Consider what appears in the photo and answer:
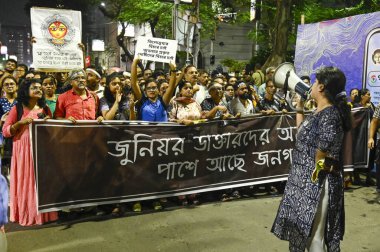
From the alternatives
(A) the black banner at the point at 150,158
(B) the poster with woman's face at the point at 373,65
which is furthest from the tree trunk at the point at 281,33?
(A) the black banner at the point at 150,158

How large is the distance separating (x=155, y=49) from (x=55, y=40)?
2.47 metres

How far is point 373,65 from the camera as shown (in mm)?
7633

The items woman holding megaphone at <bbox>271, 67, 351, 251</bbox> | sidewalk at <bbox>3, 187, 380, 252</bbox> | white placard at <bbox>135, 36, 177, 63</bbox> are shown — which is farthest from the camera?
white placard at <bbox>135, 36, 177, 63</bbox>

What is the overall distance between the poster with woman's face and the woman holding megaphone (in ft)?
16.6

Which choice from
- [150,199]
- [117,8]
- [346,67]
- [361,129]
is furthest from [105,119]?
[117,8]

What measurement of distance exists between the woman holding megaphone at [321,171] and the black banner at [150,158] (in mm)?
2535

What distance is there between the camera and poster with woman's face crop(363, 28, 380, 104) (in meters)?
7.52

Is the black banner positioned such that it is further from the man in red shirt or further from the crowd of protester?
the man in red shirt

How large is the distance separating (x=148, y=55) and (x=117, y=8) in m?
22.9

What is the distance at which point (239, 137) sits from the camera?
594 cm

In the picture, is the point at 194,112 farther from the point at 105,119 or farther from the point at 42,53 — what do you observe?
the point at 42,53

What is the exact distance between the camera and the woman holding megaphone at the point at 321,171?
9.76 ft

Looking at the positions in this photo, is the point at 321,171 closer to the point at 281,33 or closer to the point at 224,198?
the point at 224,198

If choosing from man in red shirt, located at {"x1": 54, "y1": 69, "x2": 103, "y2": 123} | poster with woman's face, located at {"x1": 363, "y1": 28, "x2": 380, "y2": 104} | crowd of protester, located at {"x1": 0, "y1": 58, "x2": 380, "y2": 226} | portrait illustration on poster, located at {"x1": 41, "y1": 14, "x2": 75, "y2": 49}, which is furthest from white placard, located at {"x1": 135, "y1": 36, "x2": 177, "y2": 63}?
poster with woman's face, located at {"x1": 363, "y1": 28, "x2": 380, "y2": 104}
